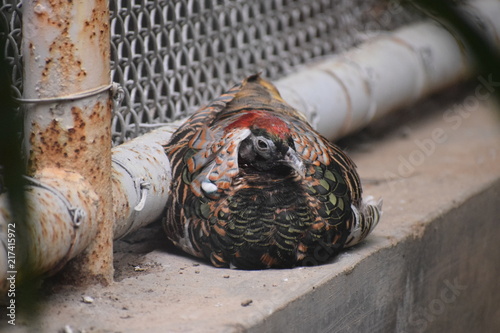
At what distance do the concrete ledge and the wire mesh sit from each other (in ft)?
2.08

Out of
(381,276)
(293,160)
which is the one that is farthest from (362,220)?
(293,160)

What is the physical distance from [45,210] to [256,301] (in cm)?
68

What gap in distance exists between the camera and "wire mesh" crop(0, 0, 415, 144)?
2748 mm

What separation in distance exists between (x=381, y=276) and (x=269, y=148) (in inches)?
29.0

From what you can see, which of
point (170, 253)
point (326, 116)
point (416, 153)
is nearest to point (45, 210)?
→ point (170, 253)

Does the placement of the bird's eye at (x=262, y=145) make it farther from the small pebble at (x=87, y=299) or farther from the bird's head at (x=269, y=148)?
the small pebble at (x=87, y=299)

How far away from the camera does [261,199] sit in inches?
86.0

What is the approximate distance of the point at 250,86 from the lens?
2916 millimetres

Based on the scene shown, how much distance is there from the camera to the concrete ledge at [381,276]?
1888 millimetres

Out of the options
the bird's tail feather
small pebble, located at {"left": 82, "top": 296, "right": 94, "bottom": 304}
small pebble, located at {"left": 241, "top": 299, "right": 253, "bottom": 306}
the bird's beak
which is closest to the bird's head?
the bird's beak

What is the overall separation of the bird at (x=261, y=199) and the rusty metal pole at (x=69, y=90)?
1.33 ft

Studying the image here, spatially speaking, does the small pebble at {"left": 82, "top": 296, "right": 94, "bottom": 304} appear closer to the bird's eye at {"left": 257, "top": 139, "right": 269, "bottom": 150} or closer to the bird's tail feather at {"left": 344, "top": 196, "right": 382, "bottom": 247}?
the bird's eye at {"left": 257, "top": 139, "right": 269, "bottom": 150}

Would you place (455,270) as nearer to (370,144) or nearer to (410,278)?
(410,278)

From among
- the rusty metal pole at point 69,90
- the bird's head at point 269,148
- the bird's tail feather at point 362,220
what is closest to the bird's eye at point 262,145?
the bird's head at point 269,148
